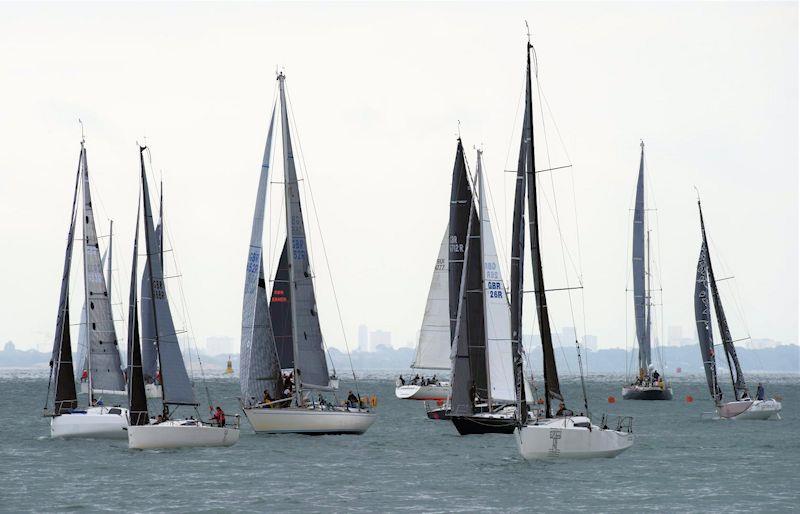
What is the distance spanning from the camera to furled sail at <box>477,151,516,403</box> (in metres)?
53.2

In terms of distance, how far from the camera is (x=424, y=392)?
331 ft

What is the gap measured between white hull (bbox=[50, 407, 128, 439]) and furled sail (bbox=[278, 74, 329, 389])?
7.91 metres

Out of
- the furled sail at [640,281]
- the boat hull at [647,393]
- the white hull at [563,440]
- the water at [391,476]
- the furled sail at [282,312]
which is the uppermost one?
the furled sail at [640,281]

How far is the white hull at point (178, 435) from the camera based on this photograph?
47656mm

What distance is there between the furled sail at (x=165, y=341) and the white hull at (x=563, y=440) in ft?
46.9

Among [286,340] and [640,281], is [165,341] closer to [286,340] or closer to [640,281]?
[286,340]

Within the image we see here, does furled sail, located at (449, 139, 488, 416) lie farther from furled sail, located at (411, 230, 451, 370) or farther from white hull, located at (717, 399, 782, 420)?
white hull, located at (717, 399, 782, 420)

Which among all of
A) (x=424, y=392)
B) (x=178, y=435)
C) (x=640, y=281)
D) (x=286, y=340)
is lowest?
(x=178, y=435)

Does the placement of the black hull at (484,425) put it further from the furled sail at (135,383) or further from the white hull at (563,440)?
the furled sail at (135,383)

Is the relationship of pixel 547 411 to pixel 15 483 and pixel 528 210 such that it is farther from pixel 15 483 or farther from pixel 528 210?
pixel 15 483

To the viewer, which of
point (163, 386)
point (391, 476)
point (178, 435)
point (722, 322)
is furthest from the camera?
point (722, 322)

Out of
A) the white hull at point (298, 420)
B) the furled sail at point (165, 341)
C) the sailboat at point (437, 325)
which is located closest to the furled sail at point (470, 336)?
the white hull at point (298, 420)

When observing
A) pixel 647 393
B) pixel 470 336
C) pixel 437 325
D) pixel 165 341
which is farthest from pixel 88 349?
pixel 647 393

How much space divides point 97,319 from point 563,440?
24307mm
